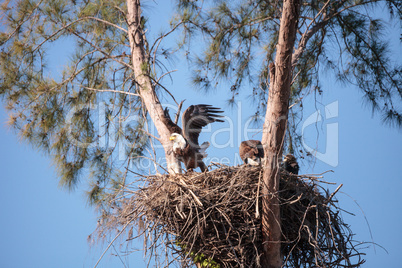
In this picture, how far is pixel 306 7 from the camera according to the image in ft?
18.6

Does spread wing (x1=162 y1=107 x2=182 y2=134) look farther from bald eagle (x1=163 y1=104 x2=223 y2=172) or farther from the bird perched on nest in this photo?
the bird perched on nest

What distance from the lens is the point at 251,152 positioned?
4.66 m

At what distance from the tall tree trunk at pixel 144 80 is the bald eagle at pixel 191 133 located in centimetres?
8

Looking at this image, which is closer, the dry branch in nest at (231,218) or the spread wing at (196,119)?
the dry branch in nest at (231,218)

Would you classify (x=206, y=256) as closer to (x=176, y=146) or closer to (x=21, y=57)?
(x=176, y=146)

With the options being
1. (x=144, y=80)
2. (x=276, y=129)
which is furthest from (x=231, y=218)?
(x=144, y=80)

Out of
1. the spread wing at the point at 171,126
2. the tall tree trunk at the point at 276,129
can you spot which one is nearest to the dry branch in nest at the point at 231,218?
the tall tree trunk at the point at 276,129

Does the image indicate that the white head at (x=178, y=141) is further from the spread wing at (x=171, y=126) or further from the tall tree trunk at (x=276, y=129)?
the tall tree trunk at (x=276, y=129)

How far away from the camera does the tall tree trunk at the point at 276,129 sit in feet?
11.8

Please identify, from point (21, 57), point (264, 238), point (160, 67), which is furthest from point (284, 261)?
point (21, 57)

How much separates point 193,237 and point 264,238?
584 mm

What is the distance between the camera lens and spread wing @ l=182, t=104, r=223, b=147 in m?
5.14

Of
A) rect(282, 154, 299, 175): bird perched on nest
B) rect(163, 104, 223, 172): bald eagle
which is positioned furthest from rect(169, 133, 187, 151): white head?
rect(282, 154, 299, 175): bird perched on nest

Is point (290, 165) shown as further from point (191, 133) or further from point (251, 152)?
point (191, 133)
